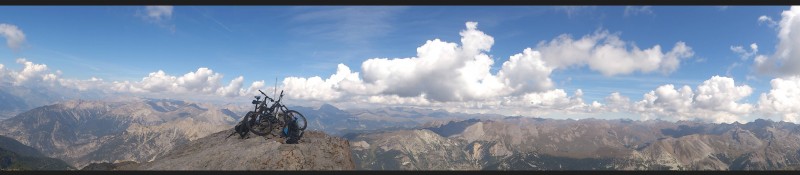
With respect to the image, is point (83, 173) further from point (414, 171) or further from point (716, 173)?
point (716, 173)

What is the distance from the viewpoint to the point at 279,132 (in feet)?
94.8

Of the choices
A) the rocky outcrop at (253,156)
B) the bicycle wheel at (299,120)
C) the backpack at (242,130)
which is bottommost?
the rocky outcrop at (253,156)

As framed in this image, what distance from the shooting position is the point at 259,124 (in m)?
28.4

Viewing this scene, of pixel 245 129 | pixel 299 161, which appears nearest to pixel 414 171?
pixel 299 161

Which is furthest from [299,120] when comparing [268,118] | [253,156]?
[253,156]

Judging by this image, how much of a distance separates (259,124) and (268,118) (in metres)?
0.68

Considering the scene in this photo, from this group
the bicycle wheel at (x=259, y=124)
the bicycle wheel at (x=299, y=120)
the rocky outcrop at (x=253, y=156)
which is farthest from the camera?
the bicycle wheel at (x=299, y=120)

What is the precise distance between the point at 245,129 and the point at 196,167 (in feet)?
24.0

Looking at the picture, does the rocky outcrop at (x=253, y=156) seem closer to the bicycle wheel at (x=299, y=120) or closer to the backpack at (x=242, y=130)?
the backpack at (x=242, y=130)

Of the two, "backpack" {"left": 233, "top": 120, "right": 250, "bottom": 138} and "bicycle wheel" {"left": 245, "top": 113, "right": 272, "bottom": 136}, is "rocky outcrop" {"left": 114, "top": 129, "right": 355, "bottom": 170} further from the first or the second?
"bicycle wheel" {"left": 245, "top": 113, "right": 272, "bottom": 136}

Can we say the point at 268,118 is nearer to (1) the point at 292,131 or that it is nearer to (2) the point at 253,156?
(1) the point at 292,131

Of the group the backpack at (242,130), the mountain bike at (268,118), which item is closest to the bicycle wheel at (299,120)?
the mountain bike at (268,118)

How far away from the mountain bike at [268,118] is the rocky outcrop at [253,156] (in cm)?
175

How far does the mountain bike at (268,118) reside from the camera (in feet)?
90.3
